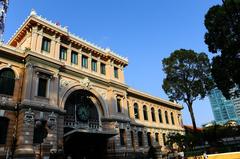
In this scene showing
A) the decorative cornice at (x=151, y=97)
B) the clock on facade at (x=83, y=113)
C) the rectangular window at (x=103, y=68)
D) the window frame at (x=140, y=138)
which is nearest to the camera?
the clock on facade at (x=83, y=113)

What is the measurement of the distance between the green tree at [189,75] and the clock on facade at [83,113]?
45.6 ft

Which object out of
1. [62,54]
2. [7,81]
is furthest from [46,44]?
[7,81]

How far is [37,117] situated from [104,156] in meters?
8.84

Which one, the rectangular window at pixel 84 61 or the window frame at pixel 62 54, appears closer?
the window frame at pixel 62 54

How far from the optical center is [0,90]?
16656mm

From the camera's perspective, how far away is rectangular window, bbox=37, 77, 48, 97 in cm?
1829

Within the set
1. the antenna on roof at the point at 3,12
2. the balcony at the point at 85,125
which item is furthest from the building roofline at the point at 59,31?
the balcony at the point at 85,125

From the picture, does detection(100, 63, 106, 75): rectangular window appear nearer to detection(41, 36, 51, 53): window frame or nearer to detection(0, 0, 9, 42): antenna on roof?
detection(41, 36, 51, 53): window frame

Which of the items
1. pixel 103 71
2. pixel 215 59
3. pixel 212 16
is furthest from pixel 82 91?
pixel 212 16

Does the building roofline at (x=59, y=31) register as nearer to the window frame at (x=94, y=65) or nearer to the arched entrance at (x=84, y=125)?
the window frame at (x=94, y=65)

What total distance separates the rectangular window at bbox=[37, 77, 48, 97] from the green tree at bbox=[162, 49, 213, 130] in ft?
58.6

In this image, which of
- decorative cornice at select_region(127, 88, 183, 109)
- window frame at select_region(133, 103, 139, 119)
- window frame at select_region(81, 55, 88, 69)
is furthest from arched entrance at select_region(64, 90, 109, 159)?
decorative cornice at select_region(127, 88, 183, 109)

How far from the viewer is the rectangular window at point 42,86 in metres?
18.3

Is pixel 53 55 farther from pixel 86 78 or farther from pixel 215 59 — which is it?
pixel 215 59
